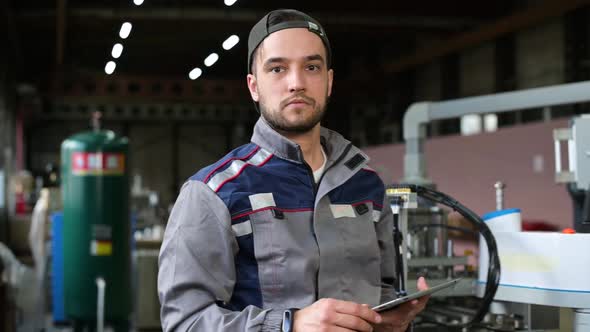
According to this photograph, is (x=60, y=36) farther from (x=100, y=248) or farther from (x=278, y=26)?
(x=278, y=26)

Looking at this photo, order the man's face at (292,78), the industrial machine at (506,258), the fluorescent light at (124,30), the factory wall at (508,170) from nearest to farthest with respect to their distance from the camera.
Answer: the man's face at (292,78)
the fluorescent light at (124,30)
the industrial machine at (506,258)
the factory wall at (508,170)

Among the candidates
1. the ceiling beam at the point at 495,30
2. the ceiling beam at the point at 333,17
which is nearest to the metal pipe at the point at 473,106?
the ceiling beam at the point at 495,30

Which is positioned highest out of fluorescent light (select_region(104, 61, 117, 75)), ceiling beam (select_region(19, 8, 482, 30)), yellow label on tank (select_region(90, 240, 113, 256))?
ceiling beam (select_region(19, 8, 482, 30))

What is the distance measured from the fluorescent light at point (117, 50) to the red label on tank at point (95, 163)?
4.38m

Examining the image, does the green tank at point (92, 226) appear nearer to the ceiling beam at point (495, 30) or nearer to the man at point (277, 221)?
the man at point (277, 221)

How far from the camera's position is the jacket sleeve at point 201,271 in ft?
4.38

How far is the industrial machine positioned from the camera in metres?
1.99

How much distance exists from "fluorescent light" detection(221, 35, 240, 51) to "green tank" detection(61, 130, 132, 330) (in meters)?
4.24

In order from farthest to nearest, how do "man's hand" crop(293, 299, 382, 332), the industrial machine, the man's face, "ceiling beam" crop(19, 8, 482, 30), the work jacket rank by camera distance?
"ceiling beam" crop(19, 8, 482, 30)
the industrial machine
the man's face
the work jacket
"man's hand" crop(293, 299, 382, 332)

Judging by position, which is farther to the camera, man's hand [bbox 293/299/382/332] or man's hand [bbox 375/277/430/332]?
man's hand [bbox 375/277/430/332]

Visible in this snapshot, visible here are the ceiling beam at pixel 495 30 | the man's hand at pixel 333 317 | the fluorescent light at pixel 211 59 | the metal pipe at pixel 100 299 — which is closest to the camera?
the man's hand at pixel 333 317

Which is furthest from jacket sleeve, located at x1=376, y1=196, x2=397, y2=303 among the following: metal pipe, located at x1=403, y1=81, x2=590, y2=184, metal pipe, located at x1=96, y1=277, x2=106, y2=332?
metal pipe, located at x1=96, y1=277, x2=106, y2=332

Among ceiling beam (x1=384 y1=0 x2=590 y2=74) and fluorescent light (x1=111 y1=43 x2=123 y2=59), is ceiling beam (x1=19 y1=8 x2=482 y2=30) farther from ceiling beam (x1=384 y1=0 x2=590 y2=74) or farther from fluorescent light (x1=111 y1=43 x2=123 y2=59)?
fluorescent light (x1=111 y1=43 x2=123 y2=59)

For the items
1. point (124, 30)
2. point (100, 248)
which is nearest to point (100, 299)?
point (100, 248)
